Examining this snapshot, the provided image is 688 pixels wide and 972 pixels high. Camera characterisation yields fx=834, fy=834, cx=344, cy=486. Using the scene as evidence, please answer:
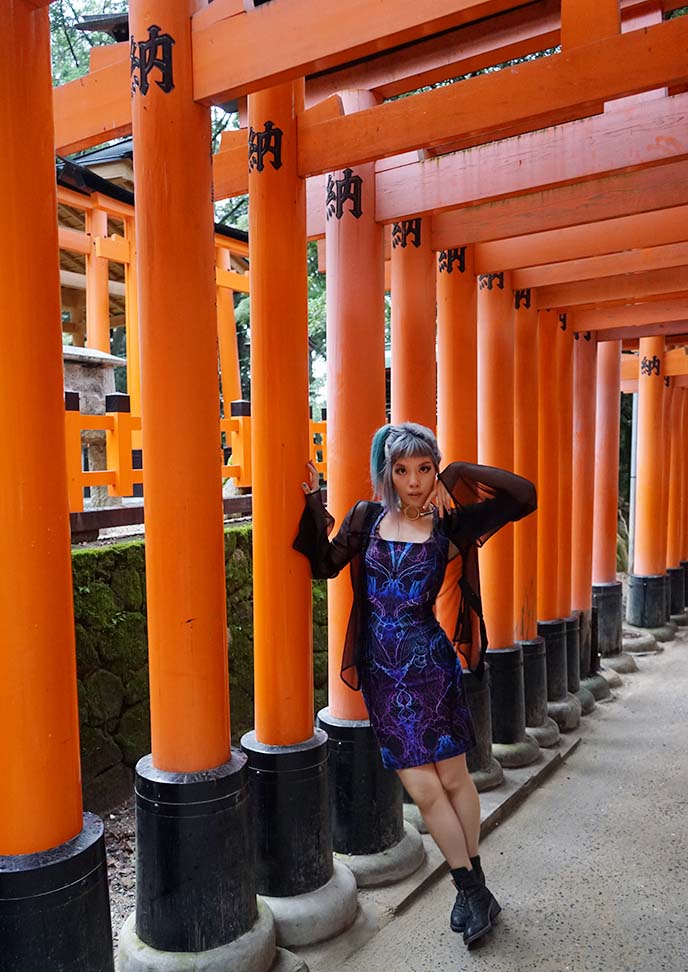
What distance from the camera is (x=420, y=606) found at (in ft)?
10.4

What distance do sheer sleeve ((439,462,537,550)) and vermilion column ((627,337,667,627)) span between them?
7.66 meters

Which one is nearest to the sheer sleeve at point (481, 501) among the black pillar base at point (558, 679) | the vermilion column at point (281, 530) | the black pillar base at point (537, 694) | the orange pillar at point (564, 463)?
the vermilion column at point (281, 530)

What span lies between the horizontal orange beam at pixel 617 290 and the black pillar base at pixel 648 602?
4.98m

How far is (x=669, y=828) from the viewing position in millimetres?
4570

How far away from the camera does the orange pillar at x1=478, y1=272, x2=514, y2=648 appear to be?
536 centimetres

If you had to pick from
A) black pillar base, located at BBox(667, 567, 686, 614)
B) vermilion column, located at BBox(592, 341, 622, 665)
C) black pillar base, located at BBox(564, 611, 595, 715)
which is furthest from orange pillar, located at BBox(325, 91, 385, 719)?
black pillar base, located at BBox(667, 567, 686, 614)

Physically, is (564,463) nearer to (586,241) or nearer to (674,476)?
(586,241)

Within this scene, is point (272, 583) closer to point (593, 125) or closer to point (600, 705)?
point (593, 125)

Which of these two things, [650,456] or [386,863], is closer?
[386,863]

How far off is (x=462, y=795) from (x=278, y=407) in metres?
1.70

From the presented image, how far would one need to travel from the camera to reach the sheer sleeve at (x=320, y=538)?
3.33 metres

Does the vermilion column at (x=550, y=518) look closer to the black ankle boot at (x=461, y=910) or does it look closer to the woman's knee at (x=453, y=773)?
the black ankle boot at (x=461, y=910)

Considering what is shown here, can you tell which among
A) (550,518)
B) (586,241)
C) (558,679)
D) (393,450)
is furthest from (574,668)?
(393,450)

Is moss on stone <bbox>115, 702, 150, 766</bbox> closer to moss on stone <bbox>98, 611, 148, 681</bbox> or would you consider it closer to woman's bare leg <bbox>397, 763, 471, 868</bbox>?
moss on stone <bbox>98, 611, 148, 681</bbox>
